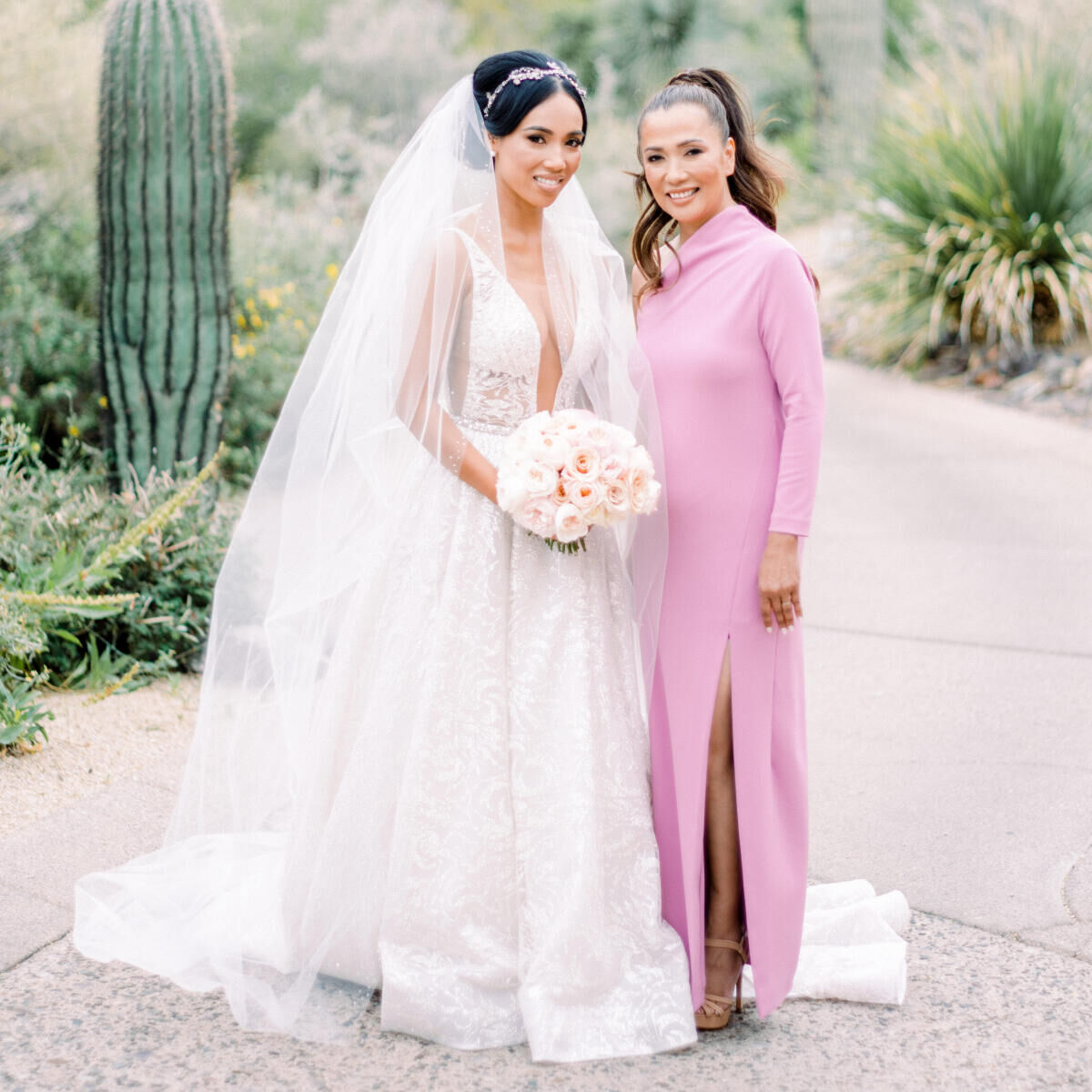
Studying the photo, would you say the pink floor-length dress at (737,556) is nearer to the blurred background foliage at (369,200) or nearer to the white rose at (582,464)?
the white rose at (582,464)

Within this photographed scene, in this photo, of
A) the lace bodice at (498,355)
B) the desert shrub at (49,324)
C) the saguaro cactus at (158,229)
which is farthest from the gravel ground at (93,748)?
the desert shrub at (49,324)

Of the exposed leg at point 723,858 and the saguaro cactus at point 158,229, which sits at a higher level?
the saguaro cactus at point 158,229

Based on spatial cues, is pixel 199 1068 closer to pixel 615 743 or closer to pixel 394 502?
pixel 615 743

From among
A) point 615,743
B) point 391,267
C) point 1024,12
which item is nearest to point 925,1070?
point 615,743

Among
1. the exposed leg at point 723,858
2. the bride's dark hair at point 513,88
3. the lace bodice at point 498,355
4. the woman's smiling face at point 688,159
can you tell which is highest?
the bride's dark hair at point 513,88

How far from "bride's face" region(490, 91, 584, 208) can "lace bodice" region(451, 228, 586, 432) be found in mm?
180

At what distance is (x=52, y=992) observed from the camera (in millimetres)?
2955

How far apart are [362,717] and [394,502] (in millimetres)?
516

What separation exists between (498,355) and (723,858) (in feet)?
4.14

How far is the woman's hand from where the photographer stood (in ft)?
9.03

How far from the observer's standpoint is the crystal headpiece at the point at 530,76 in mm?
2887

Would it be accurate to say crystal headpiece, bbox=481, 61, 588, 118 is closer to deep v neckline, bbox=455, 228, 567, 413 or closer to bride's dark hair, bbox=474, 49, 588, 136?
bride's dark hair, bbox=474, 49, 588, 136

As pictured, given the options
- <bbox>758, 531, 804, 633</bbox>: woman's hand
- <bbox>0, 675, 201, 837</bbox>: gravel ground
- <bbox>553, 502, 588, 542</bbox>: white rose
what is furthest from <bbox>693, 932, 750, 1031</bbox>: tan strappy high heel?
<bbox>0, 675, 201, 837</bbox>: gravel ground

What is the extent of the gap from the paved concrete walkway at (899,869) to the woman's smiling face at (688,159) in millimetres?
1880
